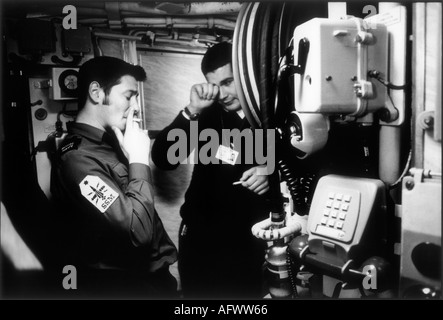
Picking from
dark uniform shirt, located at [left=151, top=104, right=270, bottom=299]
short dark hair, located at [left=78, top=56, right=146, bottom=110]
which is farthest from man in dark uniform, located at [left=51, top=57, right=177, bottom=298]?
dark uniform shirt, located at [left=151, top=104, right=270, bottom=299]

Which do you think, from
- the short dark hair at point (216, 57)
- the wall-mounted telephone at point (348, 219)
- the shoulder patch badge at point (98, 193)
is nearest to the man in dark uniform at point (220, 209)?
the short dark hair at point (216, 57)

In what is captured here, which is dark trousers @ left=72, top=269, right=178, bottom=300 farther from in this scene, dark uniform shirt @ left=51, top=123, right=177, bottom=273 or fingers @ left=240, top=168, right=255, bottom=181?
fingers @ left=240, top=168, right=255, bottom=181

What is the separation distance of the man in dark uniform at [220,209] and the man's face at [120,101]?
0.23 meters

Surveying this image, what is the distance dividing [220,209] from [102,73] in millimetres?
870

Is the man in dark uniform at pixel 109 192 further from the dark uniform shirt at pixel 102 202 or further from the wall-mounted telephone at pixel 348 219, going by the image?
the wall-mounted telephone at pixel 348 219

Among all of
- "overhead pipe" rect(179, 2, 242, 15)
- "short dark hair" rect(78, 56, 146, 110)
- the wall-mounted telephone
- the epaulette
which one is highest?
"overhead pipe" rect(179, 2, 242, 15)

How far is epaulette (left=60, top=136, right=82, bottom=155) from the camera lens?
5.44 feet

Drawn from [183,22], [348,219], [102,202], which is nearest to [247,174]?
[348,219]

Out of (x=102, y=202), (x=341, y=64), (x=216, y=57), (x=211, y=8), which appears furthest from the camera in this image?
(x=216, y=57)

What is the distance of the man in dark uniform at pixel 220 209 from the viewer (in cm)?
179

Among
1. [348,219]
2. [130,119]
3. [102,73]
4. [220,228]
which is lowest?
[220,228]

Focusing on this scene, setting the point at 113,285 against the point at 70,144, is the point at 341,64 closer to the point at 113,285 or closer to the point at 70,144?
the point at 70,144

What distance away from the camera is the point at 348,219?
139 centimetres

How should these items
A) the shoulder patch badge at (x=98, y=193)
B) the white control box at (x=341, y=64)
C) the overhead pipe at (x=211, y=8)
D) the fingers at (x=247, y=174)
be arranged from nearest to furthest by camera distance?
the white control box at (x=341, y=64) < the shoulder patch badge at (x=98, y=193) < the overhead pipe at (x=211, y=8) < the fingers at (x=247, y=174)
